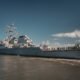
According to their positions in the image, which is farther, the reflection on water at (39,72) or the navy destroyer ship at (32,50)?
the navy destroyer ship at (32,50)

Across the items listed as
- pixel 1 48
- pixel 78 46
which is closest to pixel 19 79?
pixel 78 46

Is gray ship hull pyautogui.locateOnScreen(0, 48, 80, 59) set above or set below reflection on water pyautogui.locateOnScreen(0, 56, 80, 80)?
above

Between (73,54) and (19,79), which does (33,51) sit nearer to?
(73,54)

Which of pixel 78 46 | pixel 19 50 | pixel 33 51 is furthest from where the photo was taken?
pixel 19 50

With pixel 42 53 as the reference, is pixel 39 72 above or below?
below

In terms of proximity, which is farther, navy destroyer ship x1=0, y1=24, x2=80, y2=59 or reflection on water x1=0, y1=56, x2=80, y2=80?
navy destroyer ship x1=0, y1=24, x2=80, y2=59

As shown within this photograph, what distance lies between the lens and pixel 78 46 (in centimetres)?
10612

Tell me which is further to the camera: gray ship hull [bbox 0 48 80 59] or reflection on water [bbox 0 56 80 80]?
gray ship hull [bbox 0 48 80 59]

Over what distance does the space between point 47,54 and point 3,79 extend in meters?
83.4

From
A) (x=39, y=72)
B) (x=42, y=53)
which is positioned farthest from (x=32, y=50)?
(x=39, y=72)

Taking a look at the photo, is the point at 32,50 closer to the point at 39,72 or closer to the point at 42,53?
the point at 42,53

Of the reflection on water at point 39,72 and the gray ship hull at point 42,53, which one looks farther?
the gray ship hull at point 42,53

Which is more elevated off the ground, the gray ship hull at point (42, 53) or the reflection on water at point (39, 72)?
the gray ship hull at point (42, 53)

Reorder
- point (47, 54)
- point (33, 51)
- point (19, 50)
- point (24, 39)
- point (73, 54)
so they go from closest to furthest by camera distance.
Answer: point (73, 54), point (47, 54), point (33, 51), point (19, 50), point (24, 39)
